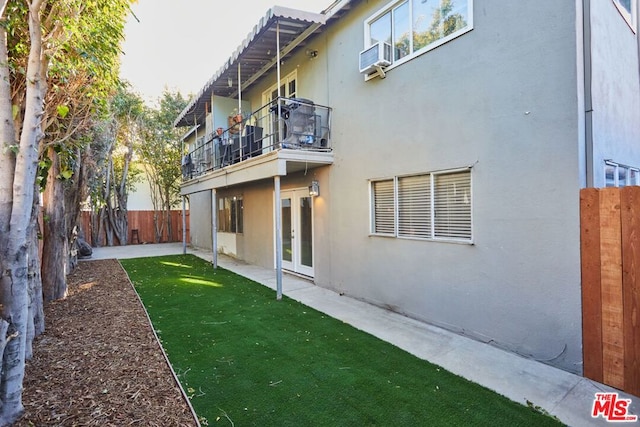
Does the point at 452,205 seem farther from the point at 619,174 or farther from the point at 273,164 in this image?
the point at 273,164

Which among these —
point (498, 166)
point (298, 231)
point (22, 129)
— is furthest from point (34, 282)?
point (498, 166)

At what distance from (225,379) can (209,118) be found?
35.7 ft

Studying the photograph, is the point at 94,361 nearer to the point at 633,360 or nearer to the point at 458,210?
the point at 458,210

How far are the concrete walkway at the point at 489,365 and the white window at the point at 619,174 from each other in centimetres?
254

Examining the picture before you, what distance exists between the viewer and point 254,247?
1151 centimetres

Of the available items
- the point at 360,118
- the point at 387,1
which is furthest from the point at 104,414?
the point at 387,1

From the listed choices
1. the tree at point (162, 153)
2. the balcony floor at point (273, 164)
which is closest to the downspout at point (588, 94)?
the balcony floor at point (273, 164)

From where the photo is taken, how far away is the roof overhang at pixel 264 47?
6.87 m

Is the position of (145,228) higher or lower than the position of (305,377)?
higher

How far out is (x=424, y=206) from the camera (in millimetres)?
5547

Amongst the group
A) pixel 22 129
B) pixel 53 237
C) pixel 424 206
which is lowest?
pixel 53 237

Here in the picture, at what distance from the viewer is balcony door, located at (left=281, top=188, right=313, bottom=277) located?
8.80m

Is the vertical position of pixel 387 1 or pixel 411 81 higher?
pixel 387 1

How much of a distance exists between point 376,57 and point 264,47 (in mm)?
3736
